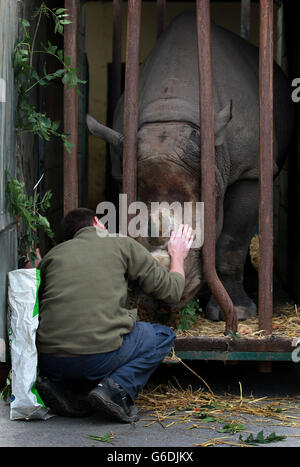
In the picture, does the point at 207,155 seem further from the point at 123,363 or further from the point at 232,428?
the point at 232,428

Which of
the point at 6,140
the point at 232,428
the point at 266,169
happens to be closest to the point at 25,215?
the point at 6,140

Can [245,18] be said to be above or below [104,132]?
above

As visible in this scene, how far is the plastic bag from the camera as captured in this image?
3.94 meters

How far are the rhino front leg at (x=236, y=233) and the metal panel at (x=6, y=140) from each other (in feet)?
5.61

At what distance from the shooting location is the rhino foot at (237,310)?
5.18 meters

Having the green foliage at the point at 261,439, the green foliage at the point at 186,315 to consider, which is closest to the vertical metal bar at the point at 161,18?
the green foliage at the point at 186,315

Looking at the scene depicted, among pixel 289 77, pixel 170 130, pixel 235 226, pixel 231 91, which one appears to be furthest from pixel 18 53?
pixel 289 77

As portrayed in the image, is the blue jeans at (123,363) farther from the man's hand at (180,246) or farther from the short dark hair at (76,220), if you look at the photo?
the short dark hair at (76,220)

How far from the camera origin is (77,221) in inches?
168

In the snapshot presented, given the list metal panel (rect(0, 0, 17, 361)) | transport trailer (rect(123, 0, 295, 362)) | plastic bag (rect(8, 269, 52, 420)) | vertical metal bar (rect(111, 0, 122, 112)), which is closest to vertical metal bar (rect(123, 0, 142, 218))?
transport trailer (rect(123, 0, 295, 362))

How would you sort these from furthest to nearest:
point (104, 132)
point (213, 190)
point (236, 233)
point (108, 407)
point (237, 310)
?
point (236, 233)
point (237, 310)
point (104, 132)
point (213, 190)
point (108, 407)

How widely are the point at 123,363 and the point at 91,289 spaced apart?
421mm

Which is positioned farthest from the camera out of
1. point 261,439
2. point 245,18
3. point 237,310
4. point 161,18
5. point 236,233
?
point 245,18
